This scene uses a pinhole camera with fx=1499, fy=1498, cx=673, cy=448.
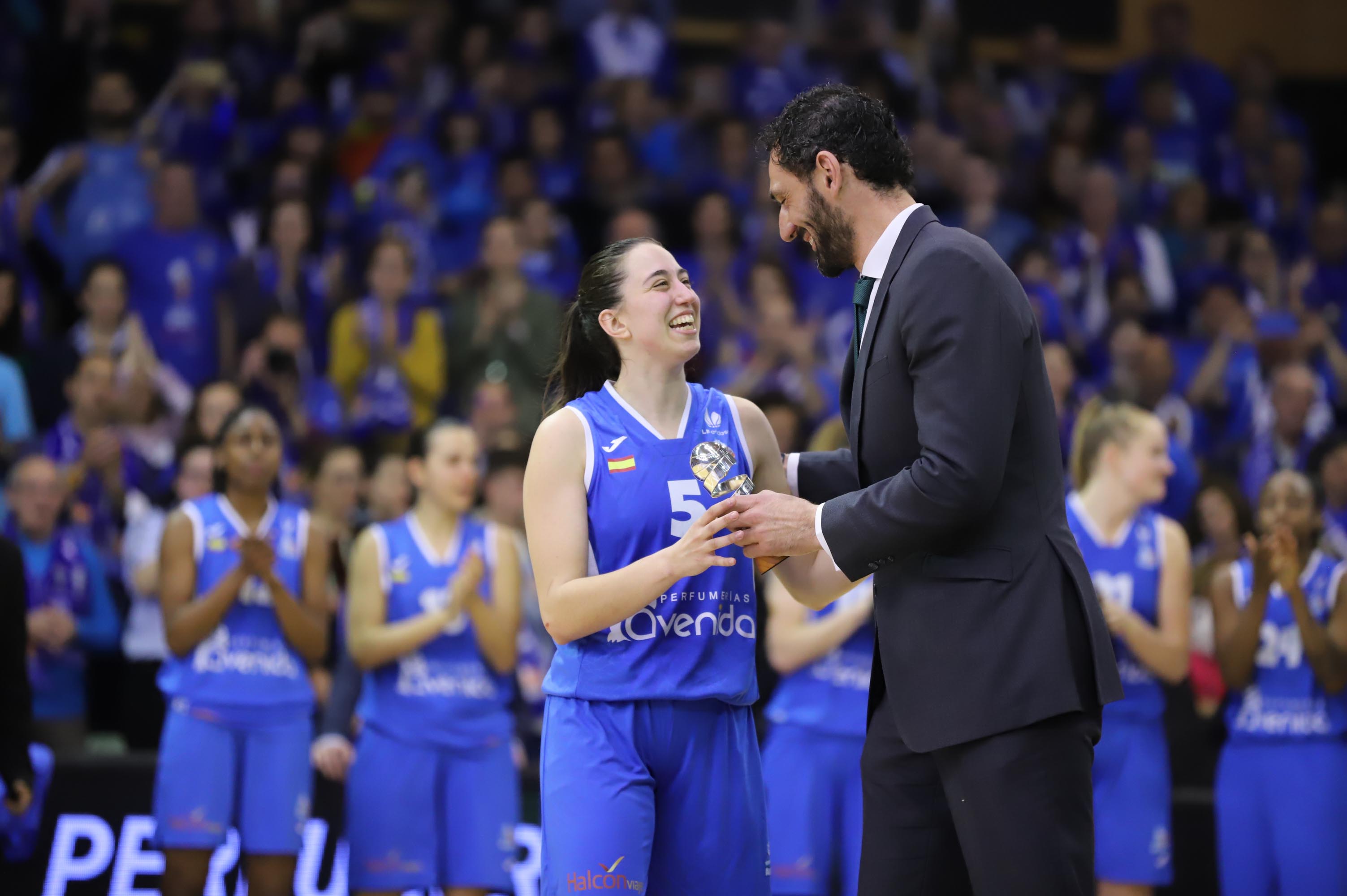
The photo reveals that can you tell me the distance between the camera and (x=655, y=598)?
3.64m

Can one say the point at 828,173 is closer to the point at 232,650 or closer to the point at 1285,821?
the point at 232,650

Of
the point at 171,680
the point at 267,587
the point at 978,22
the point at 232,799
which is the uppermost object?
the point at 978,22

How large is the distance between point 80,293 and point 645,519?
691cm

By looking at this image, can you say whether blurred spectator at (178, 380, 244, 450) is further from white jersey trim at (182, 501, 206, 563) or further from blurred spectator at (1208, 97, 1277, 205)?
A: blurred spectator at (1208, 97, 1277, 205)

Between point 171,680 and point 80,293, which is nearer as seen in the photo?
point 171,680

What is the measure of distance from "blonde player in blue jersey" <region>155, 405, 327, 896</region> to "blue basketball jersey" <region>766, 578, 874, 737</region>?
2.03 meters

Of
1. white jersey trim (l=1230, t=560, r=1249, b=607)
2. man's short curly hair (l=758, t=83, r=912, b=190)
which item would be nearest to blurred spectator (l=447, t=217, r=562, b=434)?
white jersey trim (l=1230, t=560, r=1249, b=607)

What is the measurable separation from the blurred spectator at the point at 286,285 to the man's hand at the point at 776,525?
21.1 ft

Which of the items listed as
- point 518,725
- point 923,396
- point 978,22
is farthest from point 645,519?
point 978,22

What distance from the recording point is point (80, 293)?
9.54 meters

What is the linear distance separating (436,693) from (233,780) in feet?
2.92

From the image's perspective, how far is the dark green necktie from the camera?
369cm

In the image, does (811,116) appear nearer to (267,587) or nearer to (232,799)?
(267,587)

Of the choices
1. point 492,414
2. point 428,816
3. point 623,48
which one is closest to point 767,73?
point 623,48
